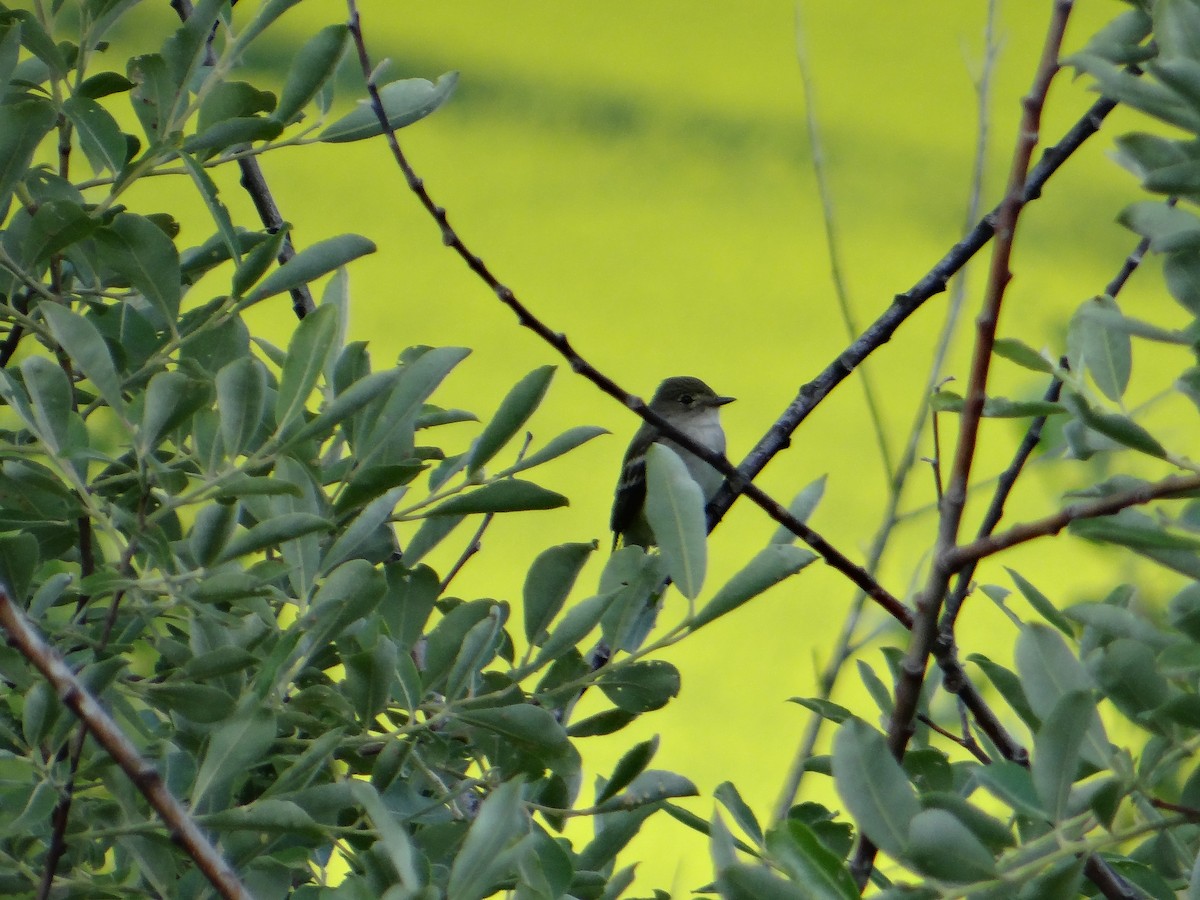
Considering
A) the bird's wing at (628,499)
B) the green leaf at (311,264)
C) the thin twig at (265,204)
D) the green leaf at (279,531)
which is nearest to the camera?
the green leaf at (279,531)

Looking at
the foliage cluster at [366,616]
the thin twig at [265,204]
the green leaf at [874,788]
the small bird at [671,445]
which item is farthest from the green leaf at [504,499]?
the small bird at [671,445]

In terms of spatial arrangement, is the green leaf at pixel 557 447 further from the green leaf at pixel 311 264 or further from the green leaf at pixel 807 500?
the green leaf at pixel 807 500

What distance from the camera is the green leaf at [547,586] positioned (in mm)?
676

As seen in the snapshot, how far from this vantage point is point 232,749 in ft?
1.74

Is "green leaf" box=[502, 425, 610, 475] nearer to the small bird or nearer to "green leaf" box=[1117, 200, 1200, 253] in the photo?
"green leaf" box=[1117, 200, 1200, 253]

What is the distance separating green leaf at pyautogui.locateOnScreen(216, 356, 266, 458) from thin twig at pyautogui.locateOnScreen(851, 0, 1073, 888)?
0.27 metres

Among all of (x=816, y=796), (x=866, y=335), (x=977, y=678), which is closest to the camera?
(x=866, y=335)

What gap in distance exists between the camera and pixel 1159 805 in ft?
1.56

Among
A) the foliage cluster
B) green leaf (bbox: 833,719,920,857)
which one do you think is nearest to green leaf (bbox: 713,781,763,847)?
the foliage cluster

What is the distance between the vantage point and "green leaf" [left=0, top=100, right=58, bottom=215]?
61 centimetres

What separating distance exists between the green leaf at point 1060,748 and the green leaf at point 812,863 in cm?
7

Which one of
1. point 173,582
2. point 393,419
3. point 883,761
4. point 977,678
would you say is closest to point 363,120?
point 393,419

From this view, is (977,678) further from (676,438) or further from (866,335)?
(676,438)

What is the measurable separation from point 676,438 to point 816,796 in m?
1.81
